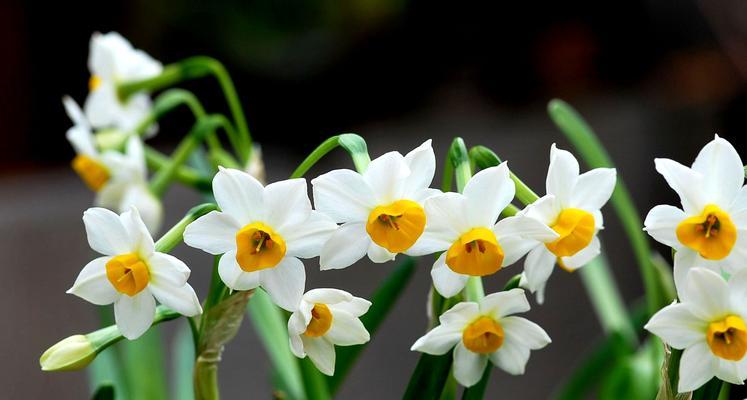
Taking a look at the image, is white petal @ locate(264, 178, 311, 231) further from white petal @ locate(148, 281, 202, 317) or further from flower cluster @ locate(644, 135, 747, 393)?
flower cluster @ locate(644, 135, 747, 393)

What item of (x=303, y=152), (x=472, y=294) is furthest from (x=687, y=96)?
(x=472, y=294)

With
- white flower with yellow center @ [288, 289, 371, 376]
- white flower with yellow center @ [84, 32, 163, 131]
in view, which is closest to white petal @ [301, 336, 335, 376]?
white flower with yellow center @ [288, 289, 371, 376]

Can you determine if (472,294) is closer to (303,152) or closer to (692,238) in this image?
(692,238)

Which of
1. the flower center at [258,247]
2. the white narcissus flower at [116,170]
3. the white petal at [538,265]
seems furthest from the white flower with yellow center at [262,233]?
the white narcissus flower at [116,170]

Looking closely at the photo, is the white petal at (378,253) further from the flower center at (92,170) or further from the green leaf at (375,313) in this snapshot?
the flower center at (92,170)

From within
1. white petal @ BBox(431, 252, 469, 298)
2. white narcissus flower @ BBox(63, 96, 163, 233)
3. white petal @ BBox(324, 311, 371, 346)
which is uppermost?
white narcissus flower @ BBox(63, 96, 163, 233)

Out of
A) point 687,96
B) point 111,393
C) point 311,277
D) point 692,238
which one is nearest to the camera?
point 692,238

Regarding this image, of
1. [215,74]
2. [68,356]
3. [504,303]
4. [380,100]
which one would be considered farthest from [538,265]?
[380,100]
